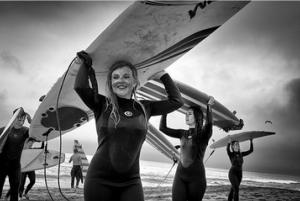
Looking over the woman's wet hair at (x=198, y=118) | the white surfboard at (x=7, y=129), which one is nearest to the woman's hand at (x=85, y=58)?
the woman's wet hair at (x=198, y=118)

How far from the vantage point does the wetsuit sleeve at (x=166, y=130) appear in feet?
13.8

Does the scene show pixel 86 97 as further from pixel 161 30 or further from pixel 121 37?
pixel 161 30

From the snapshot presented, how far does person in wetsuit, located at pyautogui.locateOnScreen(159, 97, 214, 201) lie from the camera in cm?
365

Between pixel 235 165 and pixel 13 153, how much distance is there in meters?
5.46

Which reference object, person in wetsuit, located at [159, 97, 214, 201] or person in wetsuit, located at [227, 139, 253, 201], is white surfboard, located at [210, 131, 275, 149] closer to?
person in wetsuit, located at [227, 139, 253, 201]

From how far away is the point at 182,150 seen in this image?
4.14 m

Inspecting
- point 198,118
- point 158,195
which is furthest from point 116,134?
point 158,195

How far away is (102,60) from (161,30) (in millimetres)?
601

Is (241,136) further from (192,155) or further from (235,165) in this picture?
(192,155)

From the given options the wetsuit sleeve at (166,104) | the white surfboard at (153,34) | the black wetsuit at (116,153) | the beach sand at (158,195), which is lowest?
the beach sand at (158,195)

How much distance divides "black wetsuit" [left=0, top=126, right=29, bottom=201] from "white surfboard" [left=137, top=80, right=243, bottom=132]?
2.37 metres

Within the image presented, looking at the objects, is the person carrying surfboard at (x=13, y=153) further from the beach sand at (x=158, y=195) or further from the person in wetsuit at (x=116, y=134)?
the person in wetsuit at (x=116, y=134)

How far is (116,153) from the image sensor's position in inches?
73.2

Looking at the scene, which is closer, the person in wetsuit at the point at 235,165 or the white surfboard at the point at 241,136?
the person in wetsuit at the point at 235,165
